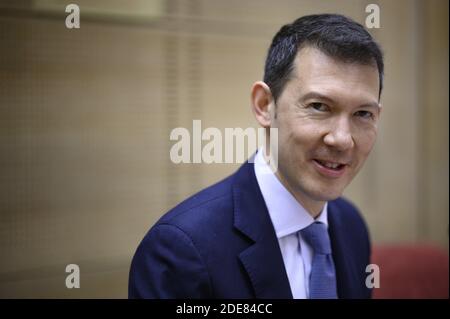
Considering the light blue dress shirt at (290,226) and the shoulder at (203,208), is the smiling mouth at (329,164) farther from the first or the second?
the shoulder at (203,208)

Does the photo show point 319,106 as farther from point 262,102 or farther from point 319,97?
point 262,102

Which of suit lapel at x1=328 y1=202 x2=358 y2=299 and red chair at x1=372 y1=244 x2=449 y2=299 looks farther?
red chair at x1=372 y1=244 x2=449 y2=299

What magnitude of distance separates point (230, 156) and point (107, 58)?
1.92 feet

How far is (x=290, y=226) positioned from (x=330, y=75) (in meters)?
0.42

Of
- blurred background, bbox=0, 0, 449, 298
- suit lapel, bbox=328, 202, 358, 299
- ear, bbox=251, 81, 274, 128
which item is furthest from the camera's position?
blurred background, bbox=0, 0, 449, 298

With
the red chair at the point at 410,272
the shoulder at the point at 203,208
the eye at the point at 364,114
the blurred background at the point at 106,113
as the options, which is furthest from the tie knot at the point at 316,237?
the red chair at the point at 410,272

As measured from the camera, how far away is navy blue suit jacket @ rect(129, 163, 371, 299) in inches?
44.1

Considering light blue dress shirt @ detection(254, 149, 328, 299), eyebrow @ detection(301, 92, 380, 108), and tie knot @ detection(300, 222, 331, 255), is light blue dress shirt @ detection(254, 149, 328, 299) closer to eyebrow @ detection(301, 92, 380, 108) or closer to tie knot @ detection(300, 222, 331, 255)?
tie knot @ detection(300, 222, 331, 255)

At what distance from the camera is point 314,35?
1152mm

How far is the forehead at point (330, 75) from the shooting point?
1.13 meters

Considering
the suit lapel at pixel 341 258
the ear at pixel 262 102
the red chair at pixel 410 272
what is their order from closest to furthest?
the ear at pixel 262 102 → the suit lapel at pixel 341 258 → the red chair at pixel 410 272

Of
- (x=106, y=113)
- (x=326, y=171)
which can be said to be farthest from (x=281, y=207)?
(x=106, y=113)

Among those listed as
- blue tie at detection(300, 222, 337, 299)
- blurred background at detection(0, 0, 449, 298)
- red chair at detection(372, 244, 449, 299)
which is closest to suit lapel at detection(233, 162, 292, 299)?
blue tie at detection(300, 222, 337, 299)

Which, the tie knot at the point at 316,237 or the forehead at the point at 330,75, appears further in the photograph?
the tie knot at the point at 316,237
